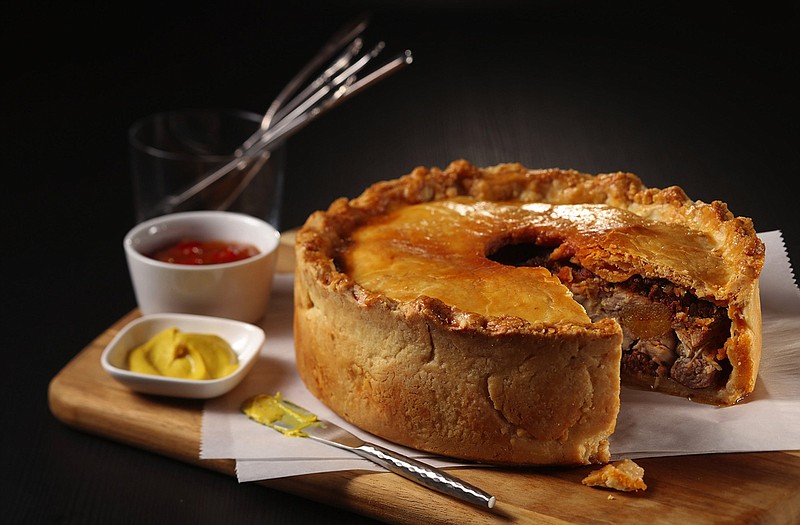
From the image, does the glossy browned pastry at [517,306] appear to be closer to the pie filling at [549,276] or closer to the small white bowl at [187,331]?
the pie filling at [549,276]

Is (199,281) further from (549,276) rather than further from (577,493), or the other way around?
(577,493)

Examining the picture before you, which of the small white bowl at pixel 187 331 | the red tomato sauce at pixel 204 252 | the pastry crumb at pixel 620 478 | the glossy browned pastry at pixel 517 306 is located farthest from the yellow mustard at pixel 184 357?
the pastry crumb at pixel 620 478

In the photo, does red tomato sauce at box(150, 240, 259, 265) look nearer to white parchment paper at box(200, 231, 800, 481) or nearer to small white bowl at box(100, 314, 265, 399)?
small white bowl at box(100, 314, 265, 399)

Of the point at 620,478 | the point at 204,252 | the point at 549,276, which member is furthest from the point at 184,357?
the point at 620,478

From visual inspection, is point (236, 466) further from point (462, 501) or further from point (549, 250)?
point (549, 250)

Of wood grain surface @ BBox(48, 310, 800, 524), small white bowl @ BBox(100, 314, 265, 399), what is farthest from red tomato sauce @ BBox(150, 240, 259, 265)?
wood grain surface @ BBox(48, 310, 800, 524)
